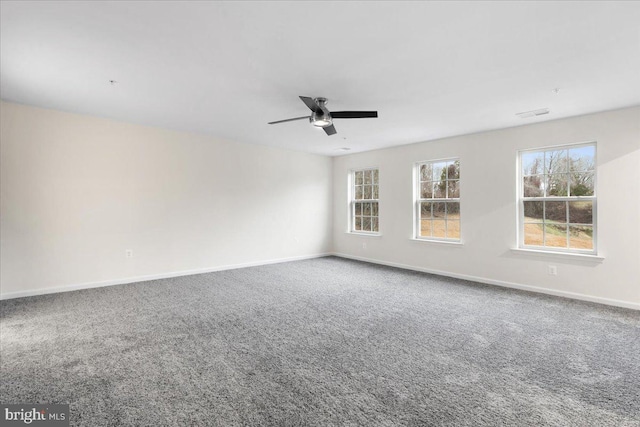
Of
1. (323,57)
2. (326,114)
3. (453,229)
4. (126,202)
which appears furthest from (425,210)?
(126,202)

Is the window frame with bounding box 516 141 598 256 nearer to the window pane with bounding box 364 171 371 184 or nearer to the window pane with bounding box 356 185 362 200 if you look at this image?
the window pane with bounding box 364 171 371 184

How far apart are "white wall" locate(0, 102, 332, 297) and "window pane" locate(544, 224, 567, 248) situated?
4618 millimetres

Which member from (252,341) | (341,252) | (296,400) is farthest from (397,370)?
(341,252)

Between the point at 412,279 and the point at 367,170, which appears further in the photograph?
the point at 367,170

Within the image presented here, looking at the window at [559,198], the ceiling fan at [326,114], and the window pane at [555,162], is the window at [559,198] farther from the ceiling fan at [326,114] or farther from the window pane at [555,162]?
the ceiling fan at [326,114]

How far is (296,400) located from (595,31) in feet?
10.6

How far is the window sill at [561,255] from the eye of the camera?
13.2 ft

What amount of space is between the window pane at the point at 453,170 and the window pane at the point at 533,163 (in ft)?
3.32

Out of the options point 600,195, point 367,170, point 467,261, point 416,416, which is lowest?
point 416,416

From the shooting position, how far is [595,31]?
2.20 m

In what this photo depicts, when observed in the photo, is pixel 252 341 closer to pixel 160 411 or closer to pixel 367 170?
pixel 160 411

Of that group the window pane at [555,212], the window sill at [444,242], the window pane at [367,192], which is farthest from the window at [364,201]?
the window pane at [555,212]

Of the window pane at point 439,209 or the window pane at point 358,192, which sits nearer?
the window pane at point 439,209

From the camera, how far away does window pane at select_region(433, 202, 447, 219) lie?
571 cm
